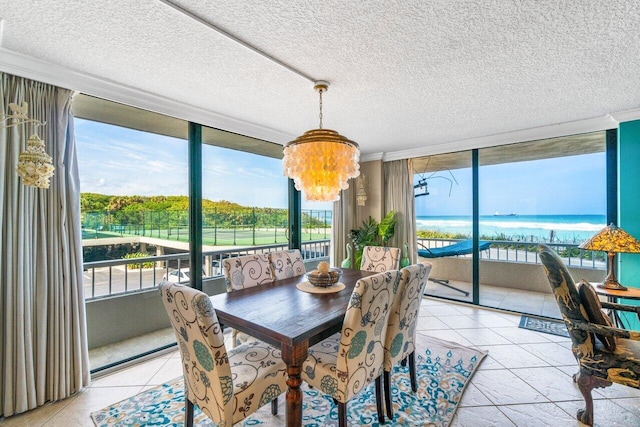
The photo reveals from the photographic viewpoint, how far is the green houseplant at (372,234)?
4543mm

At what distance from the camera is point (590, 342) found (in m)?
1.72

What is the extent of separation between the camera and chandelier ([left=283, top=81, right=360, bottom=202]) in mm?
2010

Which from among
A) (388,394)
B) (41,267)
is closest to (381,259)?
(388,394)

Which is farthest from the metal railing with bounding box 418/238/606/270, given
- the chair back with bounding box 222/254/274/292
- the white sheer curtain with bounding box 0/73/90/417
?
the white sheer curtain with bounding box 0/73/90/417

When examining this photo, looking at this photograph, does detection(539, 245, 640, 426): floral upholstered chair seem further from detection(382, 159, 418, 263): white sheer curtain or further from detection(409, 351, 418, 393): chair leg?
detection(382, 159, 418, 263): white sheer curtain

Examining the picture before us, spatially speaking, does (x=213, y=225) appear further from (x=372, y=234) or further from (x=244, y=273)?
(x=372, y=234)

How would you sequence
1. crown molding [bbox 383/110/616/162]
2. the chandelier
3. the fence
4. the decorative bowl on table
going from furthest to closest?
crown molding [bbox 383/110/616/162]
the fence
the decorative bowl on table
the chandelier

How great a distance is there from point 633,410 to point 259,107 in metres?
3.72

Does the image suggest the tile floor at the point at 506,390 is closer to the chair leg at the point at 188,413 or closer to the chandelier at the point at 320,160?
the chair leg at the point at 188,413

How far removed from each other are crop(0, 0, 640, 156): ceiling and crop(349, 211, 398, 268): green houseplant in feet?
6.54

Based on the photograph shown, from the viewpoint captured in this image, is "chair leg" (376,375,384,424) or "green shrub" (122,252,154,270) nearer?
"chair leg" (376,375,384,424)

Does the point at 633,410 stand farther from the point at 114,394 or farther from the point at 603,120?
the point at 114,394

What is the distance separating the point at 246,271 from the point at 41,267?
141 cm

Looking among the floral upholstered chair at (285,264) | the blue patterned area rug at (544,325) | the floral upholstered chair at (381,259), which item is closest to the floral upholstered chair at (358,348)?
the floral upholstered chair at (285,264)
